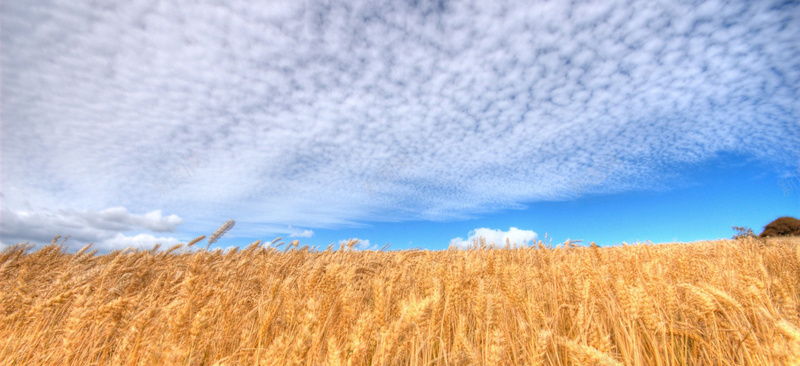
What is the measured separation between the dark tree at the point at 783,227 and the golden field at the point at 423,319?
18026 millimetres

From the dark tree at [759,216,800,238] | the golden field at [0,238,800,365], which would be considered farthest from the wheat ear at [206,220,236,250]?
the dark tree at [759,216,800,238]

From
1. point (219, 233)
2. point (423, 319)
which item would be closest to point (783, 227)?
point (423, 319)

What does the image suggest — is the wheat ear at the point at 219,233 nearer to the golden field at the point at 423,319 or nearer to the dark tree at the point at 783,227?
the golden field at the point at 423,319

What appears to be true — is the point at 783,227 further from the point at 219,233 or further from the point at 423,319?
the point at 219,233

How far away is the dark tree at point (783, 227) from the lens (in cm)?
1894

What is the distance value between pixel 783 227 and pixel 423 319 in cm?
2760

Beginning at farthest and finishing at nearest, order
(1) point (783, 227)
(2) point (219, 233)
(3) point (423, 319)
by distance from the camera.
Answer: (1) point (783, 227) < (2) point (219, 233) < (3) point (423, 319)

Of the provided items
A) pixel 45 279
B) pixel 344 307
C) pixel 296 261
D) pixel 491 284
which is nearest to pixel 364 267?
pixel 296 261

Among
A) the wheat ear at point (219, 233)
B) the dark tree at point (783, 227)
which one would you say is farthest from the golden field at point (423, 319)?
the dark tree at point (783, 227)

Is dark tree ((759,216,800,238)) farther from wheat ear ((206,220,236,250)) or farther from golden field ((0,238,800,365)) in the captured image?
wheat ear ((206,220,236,250))

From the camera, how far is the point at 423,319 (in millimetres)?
2340

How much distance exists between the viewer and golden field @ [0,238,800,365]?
211cm

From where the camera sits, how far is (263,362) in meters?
1.79

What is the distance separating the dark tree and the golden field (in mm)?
18026
